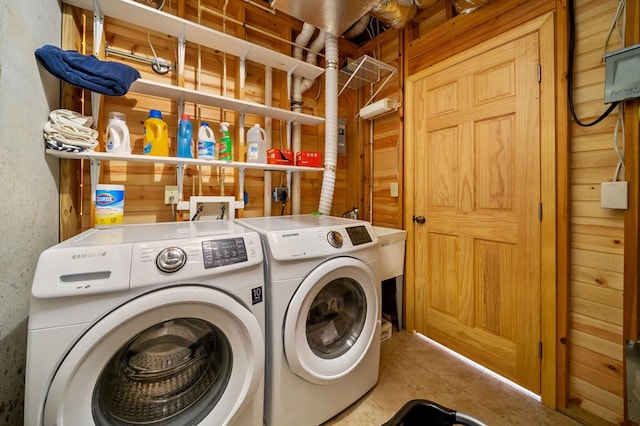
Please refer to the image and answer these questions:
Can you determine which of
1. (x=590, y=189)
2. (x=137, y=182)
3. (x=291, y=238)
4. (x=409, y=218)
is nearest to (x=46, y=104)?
(x=137, y=182)

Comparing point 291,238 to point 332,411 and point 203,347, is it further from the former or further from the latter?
point 332,411

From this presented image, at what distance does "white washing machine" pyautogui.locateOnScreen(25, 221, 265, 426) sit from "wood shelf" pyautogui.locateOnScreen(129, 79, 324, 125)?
0.96 m

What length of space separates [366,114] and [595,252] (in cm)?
169

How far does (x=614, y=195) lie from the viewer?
112 centimetres

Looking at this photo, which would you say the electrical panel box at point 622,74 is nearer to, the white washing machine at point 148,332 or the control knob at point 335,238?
the control knob at point 335,238

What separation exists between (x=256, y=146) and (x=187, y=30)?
0.75 meters

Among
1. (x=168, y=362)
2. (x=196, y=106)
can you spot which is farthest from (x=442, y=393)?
(x=196, y=106)

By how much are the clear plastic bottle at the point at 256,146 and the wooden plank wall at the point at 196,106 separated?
81 mm

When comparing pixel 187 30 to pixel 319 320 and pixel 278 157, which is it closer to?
pixel 278 157

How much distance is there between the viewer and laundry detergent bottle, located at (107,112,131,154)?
1309 millimetres

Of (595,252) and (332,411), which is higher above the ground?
(595,252)

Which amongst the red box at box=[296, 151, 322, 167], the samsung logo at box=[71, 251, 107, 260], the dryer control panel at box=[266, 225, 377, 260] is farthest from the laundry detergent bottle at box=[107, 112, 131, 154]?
the red box at box=[296, 151, 322, 167]

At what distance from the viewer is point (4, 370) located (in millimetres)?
835

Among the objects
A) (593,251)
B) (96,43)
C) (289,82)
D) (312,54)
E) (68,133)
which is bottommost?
(593,251)
